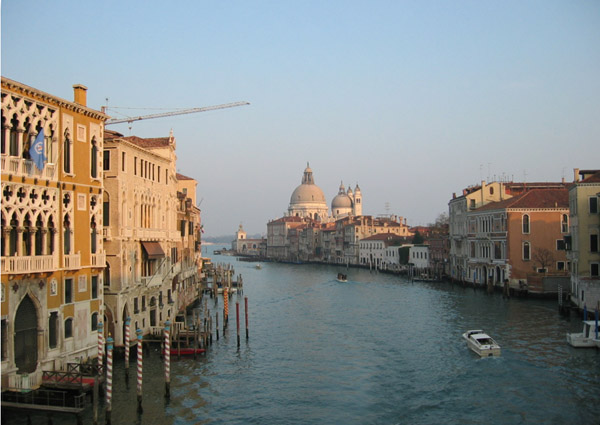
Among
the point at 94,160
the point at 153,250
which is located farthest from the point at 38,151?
the point at 153,250

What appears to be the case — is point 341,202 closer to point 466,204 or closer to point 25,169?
point 466,204

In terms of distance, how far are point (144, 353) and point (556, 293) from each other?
2383 centimetres

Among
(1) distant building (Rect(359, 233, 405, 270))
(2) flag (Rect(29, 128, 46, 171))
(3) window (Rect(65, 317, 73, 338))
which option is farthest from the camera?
(1) distant building (Rect(359, 233, 405, 270))

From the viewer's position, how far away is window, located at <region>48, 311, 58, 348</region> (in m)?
14.8

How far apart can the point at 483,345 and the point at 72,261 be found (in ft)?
40.5

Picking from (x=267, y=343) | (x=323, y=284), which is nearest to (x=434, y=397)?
(x=267, y=343)

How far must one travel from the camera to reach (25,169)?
13.9 metres

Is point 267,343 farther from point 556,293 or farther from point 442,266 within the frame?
point 442,266

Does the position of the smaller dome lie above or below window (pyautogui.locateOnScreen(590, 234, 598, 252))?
above

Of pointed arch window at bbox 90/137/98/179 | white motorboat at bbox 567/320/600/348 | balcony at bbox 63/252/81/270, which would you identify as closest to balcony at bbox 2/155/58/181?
pointed arch window at bbox 90/137/98/179

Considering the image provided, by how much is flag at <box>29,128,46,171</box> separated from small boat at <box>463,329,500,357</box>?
13.6m

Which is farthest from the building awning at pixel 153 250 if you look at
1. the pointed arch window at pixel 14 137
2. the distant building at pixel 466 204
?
the distant building at pixel 466 204

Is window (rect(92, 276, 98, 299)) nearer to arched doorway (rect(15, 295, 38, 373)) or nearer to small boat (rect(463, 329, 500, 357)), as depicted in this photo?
arched doorway (rect(15, 295, 38, 373))

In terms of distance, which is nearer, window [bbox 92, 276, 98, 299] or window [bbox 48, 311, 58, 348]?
window [bbox 48, 311, 58, 348]
